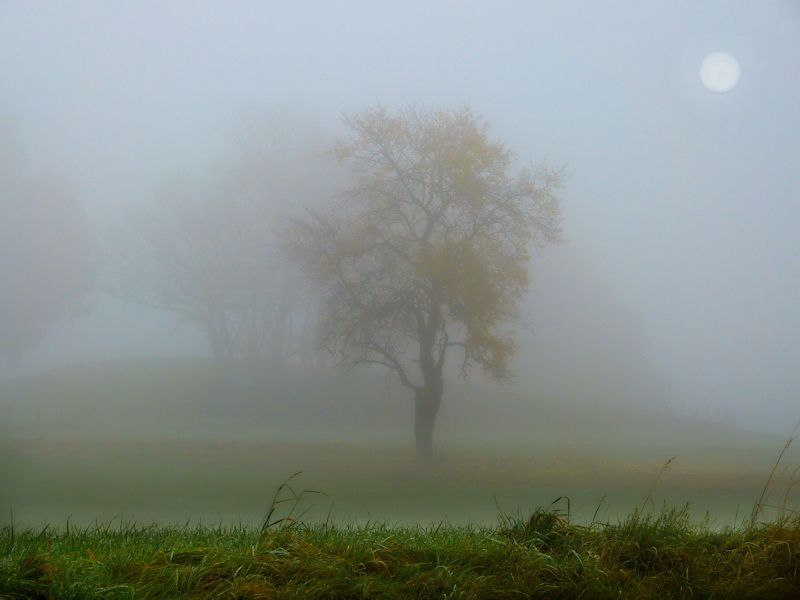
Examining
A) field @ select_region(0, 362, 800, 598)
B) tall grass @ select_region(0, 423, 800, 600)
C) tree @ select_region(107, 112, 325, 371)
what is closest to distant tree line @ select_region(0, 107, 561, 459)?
tree @ select_region(107, 112, 325, 371)

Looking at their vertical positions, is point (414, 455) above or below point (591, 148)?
below

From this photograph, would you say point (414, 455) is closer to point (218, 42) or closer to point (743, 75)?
point (218, 42)

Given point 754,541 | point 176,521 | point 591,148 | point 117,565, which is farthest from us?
point 591,148

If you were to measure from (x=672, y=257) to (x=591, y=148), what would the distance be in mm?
877

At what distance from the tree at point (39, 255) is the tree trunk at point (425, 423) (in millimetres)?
2100

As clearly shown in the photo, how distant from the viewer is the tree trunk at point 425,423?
4.95 meters

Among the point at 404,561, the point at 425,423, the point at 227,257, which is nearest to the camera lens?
the point at 404,561

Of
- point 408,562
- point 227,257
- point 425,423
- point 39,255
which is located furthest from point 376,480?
point 39,255

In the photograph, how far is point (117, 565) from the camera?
3.68 meters

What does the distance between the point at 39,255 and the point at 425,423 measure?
249cm

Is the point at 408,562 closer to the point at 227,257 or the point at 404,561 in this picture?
the point at 404,561

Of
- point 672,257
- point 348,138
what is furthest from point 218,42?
point 672,257

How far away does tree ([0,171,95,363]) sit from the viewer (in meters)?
4.84

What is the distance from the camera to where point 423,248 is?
4.89 m
